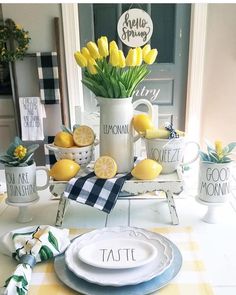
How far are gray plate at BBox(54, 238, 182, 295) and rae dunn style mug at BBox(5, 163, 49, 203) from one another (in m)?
0.30

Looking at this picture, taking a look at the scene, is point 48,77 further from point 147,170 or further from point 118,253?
point 118,253

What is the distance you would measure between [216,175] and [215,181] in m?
0.02

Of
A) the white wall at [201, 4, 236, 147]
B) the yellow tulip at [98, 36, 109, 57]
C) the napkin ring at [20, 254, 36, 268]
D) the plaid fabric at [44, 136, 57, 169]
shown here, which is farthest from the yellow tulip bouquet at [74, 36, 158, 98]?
the white wall at [201, 4, 236, 147]

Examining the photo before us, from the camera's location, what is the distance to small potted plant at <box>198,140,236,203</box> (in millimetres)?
947

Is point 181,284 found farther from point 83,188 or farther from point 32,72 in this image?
point 32,72

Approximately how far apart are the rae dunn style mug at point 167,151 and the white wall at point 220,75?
1.72m

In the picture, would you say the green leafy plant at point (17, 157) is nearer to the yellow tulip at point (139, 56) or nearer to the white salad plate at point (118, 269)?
the white salad plate at point (118, 269)

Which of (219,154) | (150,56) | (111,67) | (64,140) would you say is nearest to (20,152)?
(64,140)

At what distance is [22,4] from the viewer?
249 cm

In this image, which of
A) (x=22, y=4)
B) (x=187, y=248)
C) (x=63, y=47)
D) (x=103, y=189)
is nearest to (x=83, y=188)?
(x=103, y=189)

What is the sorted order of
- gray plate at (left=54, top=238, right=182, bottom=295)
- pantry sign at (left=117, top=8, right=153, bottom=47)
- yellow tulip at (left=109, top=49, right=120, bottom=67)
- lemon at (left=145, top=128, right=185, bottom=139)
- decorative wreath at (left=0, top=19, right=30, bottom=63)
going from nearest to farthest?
1. gray plate at (left=54, top=238, right=182, bottom=295)
2. yellow tulip at (left=109, top=49, right=120, bottom=67)
3. lemon at (left=145, top=128, right=185, bottom=139)
4. decorative wreath at (left=0, top=19, right=30, bottom=63)
5. pantry sign at (left=117, top=8, right=153, bottom=47)

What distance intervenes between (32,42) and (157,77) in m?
1.01

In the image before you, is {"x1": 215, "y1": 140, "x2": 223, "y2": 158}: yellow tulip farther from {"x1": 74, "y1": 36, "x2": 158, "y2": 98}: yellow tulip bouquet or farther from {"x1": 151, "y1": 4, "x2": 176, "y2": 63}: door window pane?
{"x1": 151, "y1": 4, "x2": 176, "y2": 63}: door window pane

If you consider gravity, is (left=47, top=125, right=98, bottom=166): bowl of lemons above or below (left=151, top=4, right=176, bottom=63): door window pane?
below
